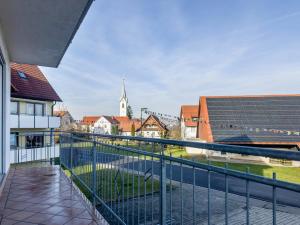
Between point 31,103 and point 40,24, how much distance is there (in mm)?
14834

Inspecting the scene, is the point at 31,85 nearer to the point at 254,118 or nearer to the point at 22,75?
A: the point at 22,75

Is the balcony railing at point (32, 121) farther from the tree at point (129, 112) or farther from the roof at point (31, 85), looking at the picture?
the tree at point (129, 112)

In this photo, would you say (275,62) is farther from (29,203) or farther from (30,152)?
(29,203)

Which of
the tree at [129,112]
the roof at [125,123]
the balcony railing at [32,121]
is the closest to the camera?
the balcony railing at [32,121]

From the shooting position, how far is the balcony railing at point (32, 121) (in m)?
14.8

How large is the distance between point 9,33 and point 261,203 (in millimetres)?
7169

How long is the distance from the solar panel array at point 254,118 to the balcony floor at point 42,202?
15473mm

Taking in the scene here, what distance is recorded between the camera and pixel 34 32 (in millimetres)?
3797

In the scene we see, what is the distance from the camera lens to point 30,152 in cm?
1376

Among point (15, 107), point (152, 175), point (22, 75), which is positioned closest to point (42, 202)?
point (152, 175)

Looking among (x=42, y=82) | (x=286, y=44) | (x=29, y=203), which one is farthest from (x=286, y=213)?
(x=42, y=82)

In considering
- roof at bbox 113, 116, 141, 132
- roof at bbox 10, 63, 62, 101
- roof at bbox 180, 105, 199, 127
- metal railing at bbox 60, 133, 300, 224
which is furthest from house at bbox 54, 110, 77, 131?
metal railing at bbox 60, 133, 300, 224

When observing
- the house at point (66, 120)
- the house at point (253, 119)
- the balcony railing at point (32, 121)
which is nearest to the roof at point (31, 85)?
the balcony railing at point (32, 121)

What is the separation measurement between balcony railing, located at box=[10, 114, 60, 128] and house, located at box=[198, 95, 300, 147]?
462 inches
